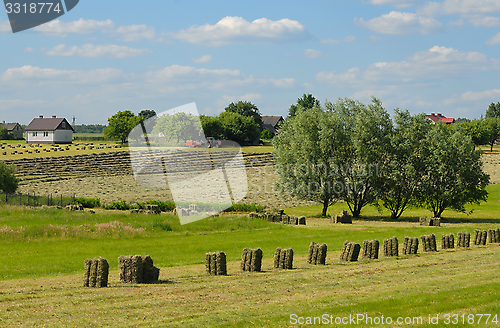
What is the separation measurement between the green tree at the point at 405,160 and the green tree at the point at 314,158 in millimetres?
5645

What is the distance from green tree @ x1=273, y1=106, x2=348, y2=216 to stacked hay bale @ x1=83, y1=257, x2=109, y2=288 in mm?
41328

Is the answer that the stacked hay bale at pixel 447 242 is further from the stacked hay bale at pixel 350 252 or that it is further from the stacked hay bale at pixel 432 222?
the stacked hay bale at pixel 432 222

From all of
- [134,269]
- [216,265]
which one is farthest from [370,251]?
[134,269]

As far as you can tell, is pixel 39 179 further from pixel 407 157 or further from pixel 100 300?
pixel 100 300

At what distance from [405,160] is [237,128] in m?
106

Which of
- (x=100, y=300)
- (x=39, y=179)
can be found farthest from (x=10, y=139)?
(x=100, y=300)

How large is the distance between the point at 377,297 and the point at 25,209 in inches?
1368

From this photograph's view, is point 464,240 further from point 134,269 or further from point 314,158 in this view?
point 314,158

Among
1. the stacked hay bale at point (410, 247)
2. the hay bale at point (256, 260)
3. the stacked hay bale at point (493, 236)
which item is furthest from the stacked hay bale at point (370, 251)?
the stacked hay bale at point (493, 236)

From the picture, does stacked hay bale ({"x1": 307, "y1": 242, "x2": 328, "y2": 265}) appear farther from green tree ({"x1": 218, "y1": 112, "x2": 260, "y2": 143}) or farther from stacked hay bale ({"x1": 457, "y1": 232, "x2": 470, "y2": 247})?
green tree ({"x1": 218, "y1": 112, "x2": 260, "y2": 143})

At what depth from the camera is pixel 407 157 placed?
57500 millimetres

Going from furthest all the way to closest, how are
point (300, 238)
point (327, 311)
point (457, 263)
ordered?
point (300, 238), point (457, 263), point (327, 311)

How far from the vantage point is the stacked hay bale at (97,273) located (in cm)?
1955

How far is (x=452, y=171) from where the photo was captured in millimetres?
55562
